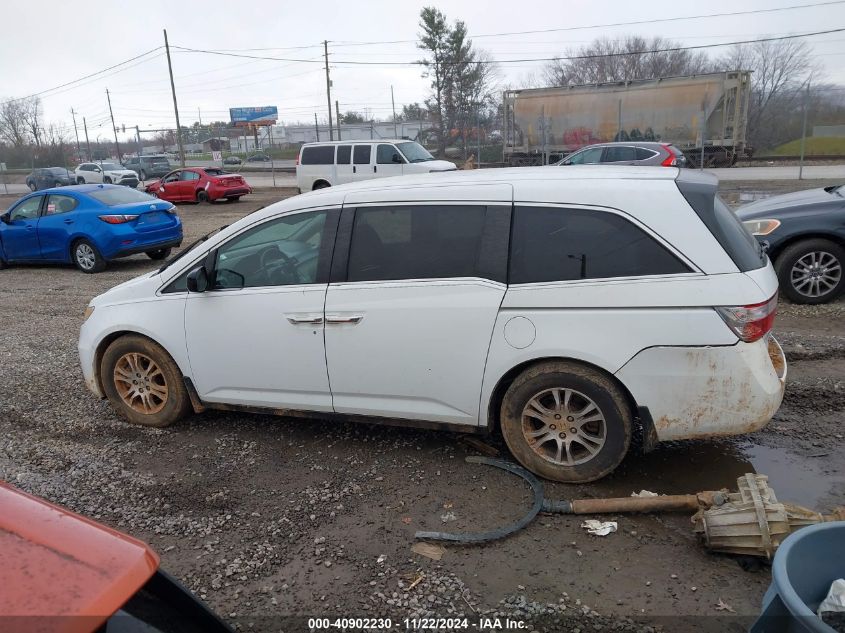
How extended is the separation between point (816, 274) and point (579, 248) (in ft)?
15.7

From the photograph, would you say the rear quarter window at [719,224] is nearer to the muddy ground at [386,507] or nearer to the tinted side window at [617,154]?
the muddy ground at [386,507]

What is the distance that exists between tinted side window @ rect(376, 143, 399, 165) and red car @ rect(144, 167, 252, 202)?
25.0ft

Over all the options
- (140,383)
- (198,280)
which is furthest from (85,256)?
(198,280)

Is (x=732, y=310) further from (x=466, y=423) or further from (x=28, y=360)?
(x=28, y=360)

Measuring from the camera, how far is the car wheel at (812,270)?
6859 millimetres

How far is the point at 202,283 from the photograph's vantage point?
4.34m

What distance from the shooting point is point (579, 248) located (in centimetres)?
363

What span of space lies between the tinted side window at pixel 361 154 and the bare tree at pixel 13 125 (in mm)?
51049

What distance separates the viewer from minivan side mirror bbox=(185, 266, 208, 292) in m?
4.30

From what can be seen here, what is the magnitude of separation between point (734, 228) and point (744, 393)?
96 cm

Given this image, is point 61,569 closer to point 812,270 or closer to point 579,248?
point 579,248

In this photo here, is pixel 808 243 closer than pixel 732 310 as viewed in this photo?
No

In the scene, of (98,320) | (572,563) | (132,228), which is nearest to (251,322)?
(98,320)

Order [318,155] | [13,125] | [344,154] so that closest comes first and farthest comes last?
1. [344,154]
2. [318,155]
3. [13,125]
